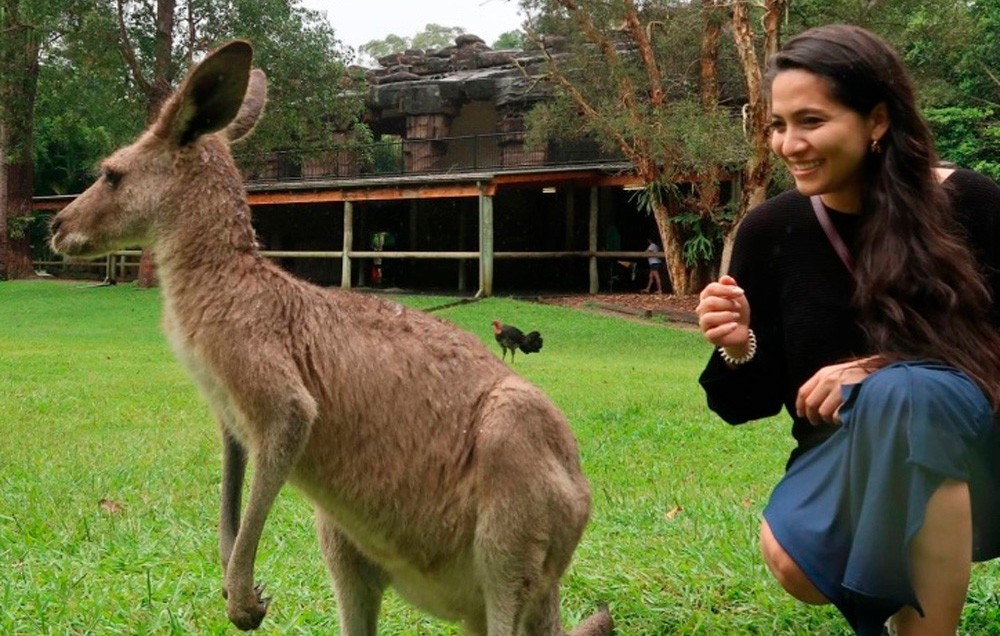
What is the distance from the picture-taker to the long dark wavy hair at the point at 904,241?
7.45 feet

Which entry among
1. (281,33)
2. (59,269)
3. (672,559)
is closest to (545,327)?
(281,33)

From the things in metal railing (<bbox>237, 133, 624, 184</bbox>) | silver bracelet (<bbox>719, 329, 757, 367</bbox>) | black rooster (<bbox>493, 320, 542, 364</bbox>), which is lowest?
black rooster (<bbox>493, 320, 542, 364</bbox>)

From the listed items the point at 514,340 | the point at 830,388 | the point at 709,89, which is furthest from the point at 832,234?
the point at 709,89

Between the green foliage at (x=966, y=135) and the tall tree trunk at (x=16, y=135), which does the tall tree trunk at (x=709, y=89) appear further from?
the tall tree trunk at (x=16, y=135)

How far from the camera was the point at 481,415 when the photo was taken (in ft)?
8.03

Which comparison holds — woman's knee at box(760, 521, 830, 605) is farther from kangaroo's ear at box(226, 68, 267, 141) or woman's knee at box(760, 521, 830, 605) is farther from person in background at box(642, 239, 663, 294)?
person in background at box(642, 239, 663, 294)

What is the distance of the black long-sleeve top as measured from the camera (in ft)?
8.09

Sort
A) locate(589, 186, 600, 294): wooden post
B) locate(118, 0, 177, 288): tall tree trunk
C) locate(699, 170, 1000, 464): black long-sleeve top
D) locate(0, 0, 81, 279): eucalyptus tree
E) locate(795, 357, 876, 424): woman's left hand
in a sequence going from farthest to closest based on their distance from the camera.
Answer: locate(589, 186, 600, 294): wooden post → locate(0, 0, 81, 279): eucalyptus tree → locate(118, 0, 177, 288): tall tree trunk → locate(699, 170, 1000, 464): black long-sleeve top → locate(795, 357, 876, 424): woman's left hand

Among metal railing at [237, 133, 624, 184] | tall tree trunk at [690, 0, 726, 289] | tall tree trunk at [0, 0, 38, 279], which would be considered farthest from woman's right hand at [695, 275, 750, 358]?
tall tree trunk at [0, 0, 38, 279]

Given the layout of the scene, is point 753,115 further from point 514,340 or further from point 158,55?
A: point 158,55

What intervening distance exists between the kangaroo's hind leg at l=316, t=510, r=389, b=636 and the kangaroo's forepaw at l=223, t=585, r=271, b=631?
0.75 ft

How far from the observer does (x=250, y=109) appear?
284 cm

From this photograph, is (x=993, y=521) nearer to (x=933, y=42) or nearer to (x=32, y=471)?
(x=32, y=471)

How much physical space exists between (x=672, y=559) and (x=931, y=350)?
150cm
